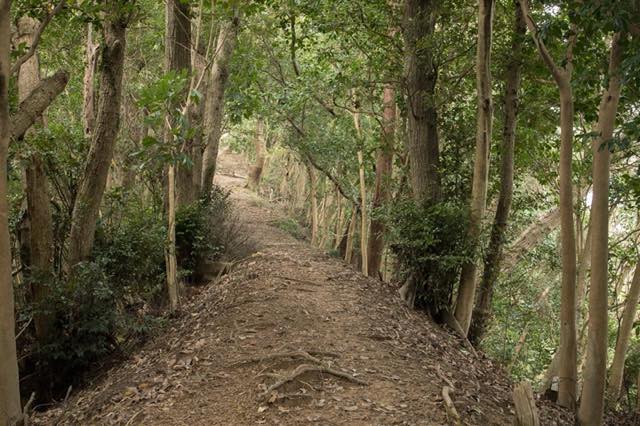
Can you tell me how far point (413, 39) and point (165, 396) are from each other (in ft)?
24.7

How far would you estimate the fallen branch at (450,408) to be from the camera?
5.60 metres

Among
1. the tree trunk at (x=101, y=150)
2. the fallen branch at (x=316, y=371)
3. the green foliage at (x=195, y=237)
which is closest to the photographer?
the fallen branch at (x=316, y=371)

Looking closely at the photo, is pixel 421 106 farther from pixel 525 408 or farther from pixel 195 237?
pixel 525 408

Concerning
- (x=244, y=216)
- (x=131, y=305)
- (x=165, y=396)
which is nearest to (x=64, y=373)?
(x=131, y=305)

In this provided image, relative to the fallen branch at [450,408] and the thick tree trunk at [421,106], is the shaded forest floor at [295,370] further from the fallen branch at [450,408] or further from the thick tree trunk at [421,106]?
the thick tree trunk at [421,106]

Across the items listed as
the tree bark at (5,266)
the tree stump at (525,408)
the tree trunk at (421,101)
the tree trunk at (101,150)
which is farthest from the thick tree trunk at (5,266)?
the tree trunk at (421,101)

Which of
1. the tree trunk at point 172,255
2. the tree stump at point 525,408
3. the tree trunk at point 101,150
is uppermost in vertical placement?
the tree trunk at point 101,150

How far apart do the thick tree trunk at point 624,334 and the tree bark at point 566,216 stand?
358cm

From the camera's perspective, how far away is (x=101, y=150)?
8.41 metres

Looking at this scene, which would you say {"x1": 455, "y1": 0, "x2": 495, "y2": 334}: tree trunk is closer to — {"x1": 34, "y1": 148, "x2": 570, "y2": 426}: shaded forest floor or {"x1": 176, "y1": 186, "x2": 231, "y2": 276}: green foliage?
{"x1": 34, "y1": 148, "x2": 570, "y2": 426}: shaded forest floor

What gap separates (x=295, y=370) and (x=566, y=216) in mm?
3969

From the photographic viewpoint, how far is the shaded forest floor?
18.7ft

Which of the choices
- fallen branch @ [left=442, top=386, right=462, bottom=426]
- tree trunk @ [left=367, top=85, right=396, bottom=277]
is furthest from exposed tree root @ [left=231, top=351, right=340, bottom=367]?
tree trunk @ [left=367, top=85, right=396, bottom=277]

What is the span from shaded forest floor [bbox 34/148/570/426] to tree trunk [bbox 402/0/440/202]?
223 centimetres
